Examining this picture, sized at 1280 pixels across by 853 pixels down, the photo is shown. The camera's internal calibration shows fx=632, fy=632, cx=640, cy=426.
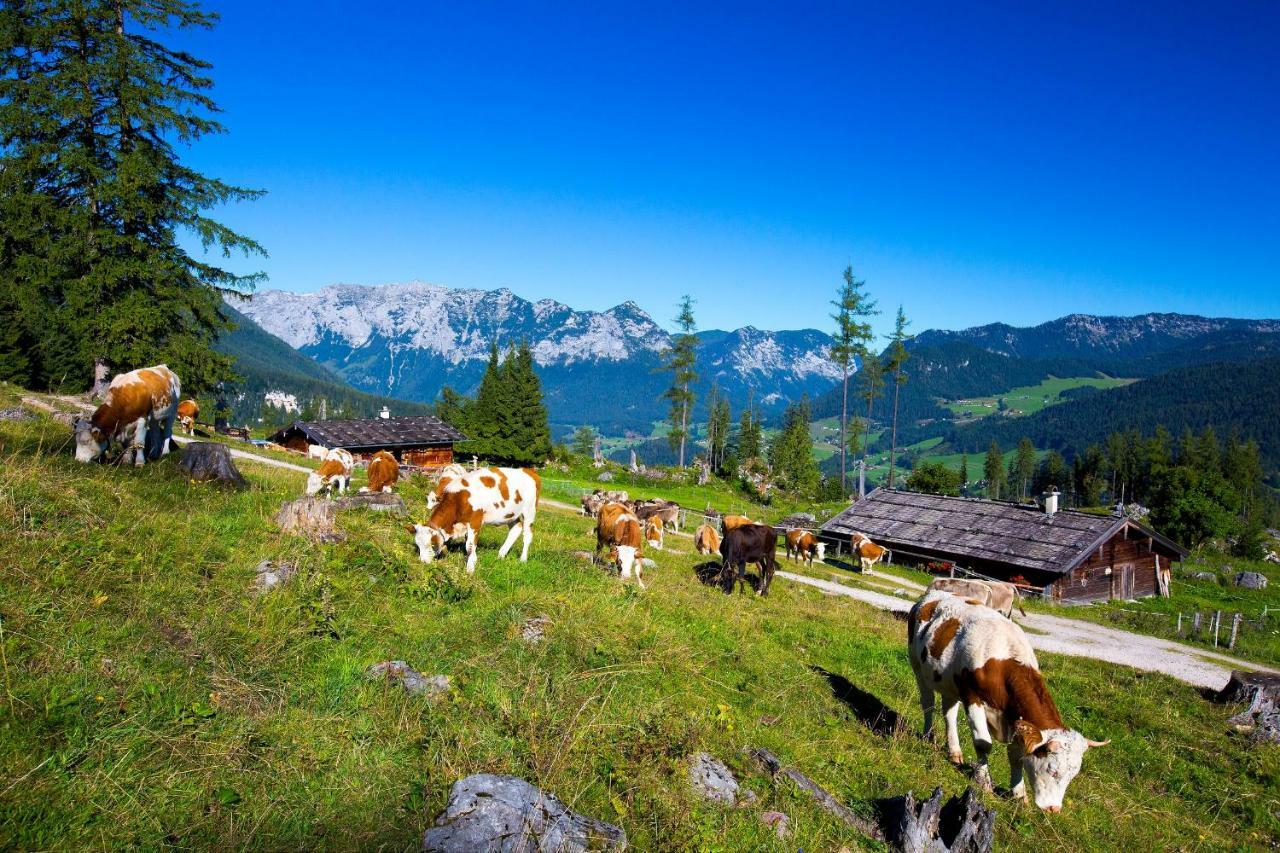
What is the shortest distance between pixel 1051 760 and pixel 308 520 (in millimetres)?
10042

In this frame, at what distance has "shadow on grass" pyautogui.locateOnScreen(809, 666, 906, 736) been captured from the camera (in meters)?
9.11

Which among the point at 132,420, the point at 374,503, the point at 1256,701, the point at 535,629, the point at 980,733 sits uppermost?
the point at 132,420

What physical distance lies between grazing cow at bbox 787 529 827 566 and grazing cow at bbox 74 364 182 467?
3075 cm

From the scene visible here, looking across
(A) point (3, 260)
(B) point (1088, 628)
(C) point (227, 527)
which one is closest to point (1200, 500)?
(B) point (1088, 628)

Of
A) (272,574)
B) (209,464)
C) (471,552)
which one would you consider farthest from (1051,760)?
(209,464)

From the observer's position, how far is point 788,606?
59.5 ft

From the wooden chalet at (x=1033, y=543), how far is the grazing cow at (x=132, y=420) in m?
36.2

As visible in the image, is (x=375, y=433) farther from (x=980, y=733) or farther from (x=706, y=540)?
(x=980, y=733)

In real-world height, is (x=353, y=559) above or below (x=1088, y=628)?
above

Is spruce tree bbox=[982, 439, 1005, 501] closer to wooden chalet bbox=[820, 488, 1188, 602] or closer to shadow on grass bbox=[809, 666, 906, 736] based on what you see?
wooden chalet bbox=[820, 488, 1188, 602]

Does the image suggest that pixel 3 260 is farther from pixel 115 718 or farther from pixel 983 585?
pixel 983 585

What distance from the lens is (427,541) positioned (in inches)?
423

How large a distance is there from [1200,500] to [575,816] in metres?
78.0

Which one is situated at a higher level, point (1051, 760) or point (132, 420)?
point (132, 420)
